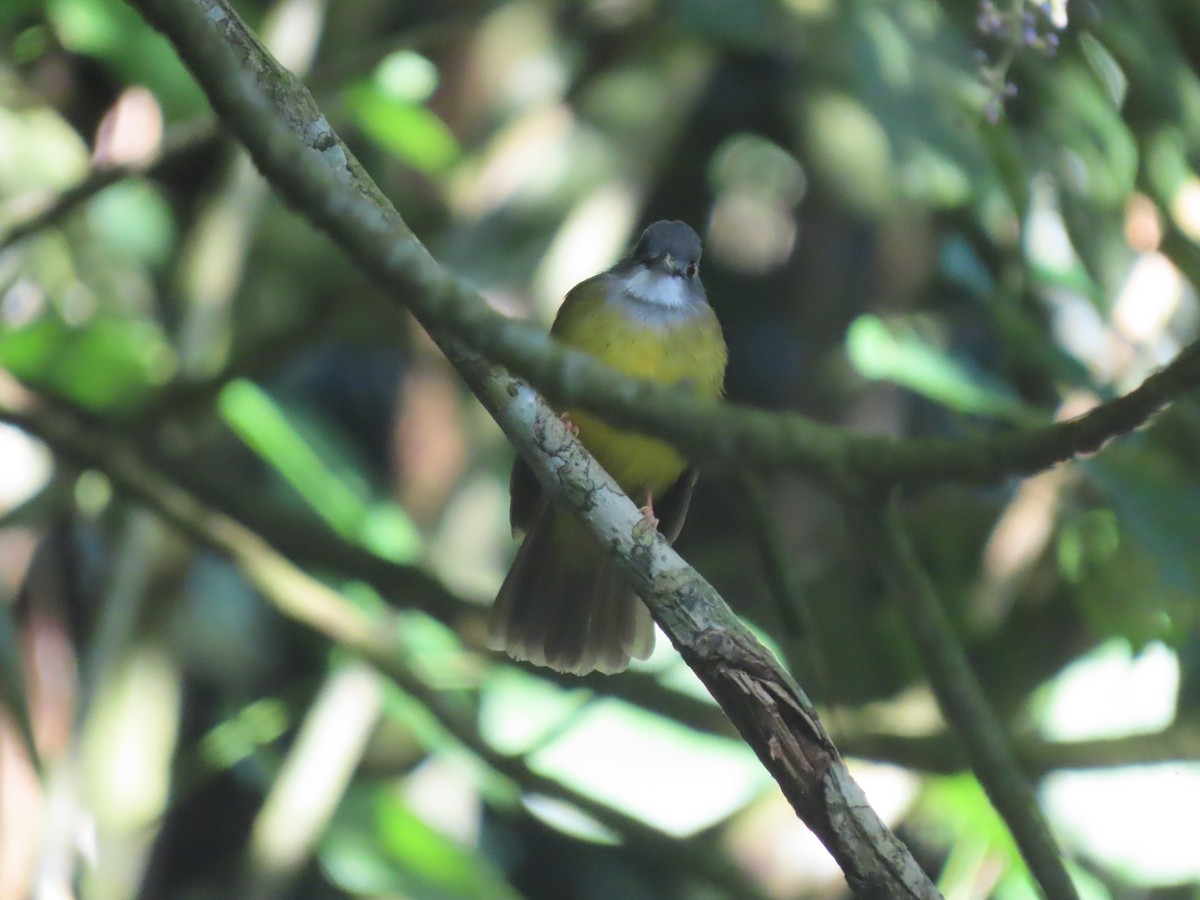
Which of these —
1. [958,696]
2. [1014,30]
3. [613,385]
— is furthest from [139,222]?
[613,385]

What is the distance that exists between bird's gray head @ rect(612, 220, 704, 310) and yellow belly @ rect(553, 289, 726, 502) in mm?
71

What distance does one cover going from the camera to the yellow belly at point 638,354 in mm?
3512

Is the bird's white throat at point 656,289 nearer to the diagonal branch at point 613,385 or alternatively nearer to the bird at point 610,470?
the bird at point 610,470

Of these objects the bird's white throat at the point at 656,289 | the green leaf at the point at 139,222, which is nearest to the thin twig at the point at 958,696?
the bird's white throat at the point at 656,289

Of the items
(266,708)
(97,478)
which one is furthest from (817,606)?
(97,478)

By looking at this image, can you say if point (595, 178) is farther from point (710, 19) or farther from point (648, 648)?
point (648, 648)

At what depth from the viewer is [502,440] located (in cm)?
505

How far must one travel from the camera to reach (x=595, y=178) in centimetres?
517

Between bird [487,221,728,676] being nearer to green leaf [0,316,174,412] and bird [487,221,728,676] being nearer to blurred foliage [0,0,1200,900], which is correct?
blurred foliage [0,0,1200,900]

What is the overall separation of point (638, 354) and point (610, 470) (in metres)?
0.33

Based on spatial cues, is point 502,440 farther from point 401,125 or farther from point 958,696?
point 958,696

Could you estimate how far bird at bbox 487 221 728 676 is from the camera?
352cm

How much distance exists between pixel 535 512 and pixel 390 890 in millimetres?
1188

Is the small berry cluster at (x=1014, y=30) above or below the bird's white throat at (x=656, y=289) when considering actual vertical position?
below
